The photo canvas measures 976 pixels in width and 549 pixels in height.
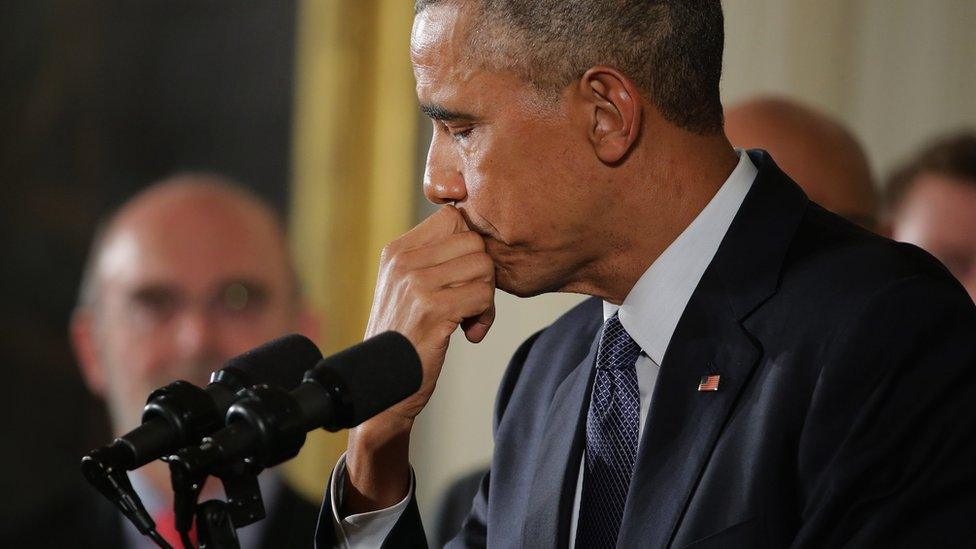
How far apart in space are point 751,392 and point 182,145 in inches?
84.5

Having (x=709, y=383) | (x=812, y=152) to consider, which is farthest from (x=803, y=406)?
(x=812, y=152)

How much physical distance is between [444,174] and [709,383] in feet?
1.48

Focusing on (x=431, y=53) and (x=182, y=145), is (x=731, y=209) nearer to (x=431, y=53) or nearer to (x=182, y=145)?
(x=431, y=53)

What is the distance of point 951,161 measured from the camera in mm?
3197

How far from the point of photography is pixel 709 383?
1521mm

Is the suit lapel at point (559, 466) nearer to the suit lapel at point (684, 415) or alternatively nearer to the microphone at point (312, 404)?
the suit lapel at point (684, 415)

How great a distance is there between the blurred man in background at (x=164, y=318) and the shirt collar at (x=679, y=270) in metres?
1.77

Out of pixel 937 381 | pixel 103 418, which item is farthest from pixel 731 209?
pixel 103 418

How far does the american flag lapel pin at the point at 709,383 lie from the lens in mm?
1515

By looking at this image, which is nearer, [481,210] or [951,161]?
[481,210]

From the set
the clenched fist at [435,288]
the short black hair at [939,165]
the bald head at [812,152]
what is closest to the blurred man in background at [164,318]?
the bald head at [812,152]

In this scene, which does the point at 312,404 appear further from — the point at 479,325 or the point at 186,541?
the point at 479,325

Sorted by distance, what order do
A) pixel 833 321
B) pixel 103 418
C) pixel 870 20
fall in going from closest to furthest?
pixel 833 321 < pixel 103 418 < pixel 870 20

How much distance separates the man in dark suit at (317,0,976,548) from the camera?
140cm
